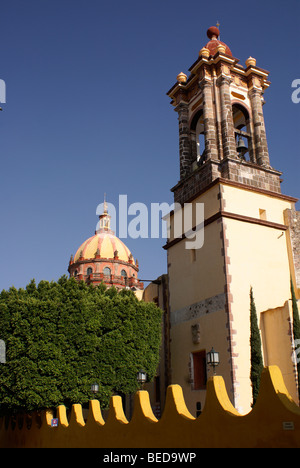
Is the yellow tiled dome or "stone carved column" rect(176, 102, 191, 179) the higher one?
the yellow tiled dome

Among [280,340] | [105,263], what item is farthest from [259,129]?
[105,263]

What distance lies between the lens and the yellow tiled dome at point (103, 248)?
50.3 metres

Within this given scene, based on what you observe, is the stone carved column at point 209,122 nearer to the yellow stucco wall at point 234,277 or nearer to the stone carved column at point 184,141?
the stone carved column at point 184,141

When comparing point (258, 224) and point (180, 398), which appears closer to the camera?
point (180, 398)

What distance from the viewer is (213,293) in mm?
18141

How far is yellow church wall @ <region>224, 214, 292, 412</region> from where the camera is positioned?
1658cm

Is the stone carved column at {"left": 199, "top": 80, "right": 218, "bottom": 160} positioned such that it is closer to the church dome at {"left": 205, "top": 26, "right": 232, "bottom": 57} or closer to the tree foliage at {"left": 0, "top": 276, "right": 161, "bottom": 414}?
the church dome at {"left": 205, "top": 26, "right": 232, "bottom": 57}

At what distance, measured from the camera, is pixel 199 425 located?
8773 millimetres

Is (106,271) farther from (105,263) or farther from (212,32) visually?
(212,32)

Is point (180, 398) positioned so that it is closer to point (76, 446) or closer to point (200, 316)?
point (76, 446)

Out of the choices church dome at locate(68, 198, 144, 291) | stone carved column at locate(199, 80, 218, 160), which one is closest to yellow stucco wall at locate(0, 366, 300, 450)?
stone carved column at locate(199, 80, 218, 160)

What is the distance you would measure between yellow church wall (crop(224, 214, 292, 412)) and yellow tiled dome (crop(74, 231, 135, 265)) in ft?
106

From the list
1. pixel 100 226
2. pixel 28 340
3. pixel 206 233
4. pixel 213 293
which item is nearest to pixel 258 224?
pixel 206 233
